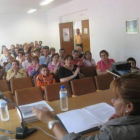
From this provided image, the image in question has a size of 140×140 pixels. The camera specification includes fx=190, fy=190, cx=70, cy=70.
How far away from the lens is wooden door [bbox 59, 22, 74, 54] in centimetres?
886

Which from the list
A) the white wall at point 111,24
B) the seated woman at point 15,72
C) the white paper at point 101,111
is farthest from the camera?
the white wall at point 111,24

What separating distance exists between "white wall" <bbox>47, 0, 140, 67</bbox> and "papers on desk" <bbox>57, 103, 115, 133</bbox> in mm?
3540

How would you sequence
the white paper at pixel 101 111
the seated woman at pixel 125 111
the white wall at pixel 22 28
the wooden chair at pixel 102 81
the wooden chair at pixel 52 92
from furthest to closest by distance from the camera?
1. the white wall at pixel 22 28
2. the wooden chair at pixel 102 81
3. the wooden chair at pixel 52 92
4. the white paper at pixel 101 111
5. the seated woman at pixel 125 111

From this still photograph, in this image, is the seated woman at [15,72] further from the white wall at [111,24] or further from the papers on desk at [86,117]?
the white wall at [111,24]

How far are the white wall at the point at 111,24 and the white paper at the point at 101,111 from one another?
136 inches

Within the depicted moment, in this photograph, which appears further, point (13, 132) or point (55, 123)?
point (13, 132)

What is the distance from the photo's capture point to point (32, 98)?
254cm

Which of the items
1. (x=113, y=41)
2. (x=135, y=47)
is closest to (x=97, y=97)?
(x=135, y=47)

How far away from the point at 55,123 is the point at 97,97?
100 cm

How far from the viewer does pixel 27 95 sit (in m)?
2.52

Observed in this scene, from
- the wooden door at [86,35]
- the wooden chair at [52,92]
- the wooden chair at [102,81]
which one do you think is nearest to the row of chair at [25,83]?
the wooden chair at [102,81]

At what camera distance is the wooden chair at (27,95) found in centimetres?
248

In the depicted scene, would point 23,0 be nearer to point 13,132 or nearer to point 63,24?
point 63,24

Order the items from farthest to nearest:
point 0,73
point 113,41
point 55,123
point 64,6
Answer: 1. point 64,6
2. point 113,41
3. point 0,73
4. point 55,123
